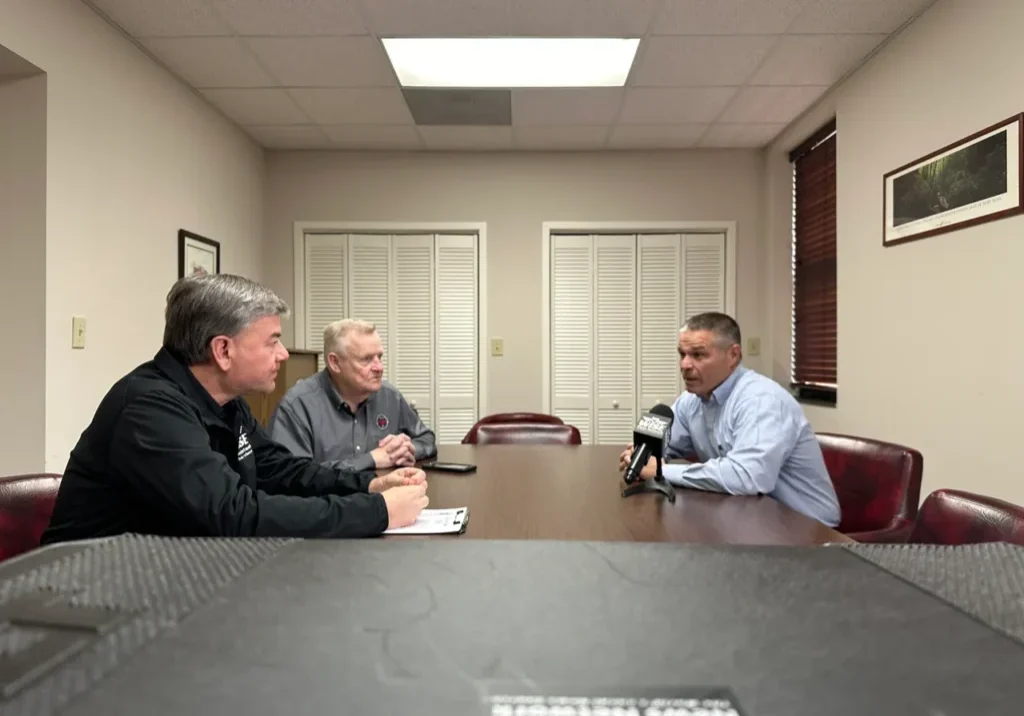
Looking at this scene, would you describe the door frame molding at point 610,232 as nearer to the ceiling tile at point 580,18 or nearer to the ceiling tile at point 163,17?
the ceiling tile at point 580,18

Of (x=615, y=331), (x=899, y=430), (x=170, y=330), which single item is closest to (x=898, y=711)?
(x=170, y=330)

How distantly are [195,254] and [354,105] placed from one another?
1.26m

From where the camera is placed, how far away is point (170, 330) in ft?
4.75

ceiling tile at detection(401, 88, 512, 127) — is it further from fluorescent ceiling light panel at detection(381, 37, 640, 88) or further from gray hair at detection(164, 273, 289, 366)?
gray hair at detection(164, 273, 289, 366)

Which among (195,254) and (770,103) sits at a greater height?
(770,103)

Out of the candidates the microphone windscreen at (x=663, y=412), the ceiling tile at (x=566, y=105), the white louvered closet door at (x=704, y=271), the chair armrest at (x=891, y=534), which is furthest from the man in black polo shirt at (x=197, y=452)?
the white louvered closet door at (x=704, y=271)

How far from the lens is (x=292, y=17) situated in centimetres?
Result: 275

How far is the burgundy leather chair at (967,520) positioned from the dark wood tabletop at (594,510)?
0.56 feet

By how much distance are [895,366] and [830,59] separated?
5.07ft

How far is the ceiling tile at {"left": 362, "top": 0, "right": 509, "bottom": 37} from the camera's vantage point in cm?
267

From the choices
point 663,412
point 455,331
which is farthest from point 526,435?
point 455,331

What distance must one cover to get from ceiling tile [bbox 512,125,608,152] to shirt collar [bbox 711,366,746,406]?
2340mm

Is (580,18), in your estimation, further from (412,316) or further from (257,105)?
(412,316)

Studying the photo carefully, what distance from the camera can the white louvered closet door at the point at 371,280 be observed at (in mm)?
4707
